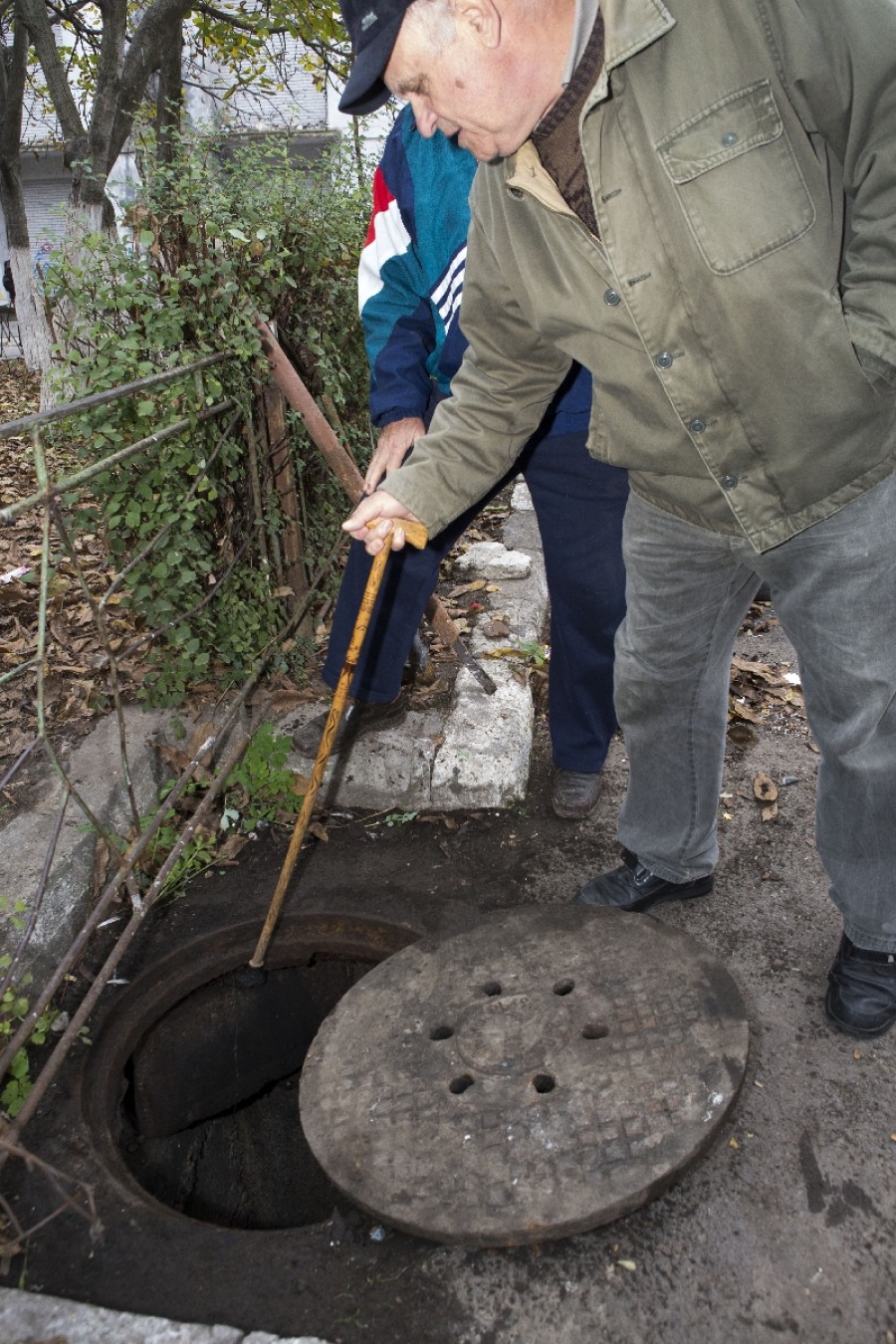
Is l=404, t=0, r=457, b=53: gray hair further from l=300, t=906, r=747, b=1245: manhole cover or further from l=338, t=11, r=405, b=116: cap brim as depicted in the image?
l=300, t=906, r=747, b=1245: manhole cover

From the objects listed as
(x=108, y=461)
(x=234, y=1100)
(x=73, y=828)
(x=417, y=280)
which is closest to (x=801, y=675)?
(x=417, y=280)

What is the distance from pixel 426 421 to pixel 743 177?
1706 millimetres

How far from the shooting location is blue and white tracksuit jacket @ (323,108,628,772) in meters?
2.94

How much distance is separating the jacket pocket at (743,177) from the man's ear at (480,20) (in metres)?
0.37

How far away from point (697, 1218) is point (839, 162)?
2147mm

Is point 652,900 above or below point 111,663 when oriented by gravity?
below

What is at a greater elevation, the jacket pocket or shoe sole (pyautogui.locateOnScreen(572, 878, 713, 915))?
the jacket pocket

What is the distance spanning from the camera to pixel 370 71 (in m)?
1.76

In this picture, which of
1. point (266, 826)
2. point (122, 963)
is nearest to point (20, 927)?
point (122, 963)

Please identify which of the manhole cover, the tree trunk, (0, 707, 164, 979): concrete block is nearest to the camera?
the manhole cover

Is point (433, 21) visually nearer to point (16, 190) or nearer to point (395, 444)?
point (395, 444)

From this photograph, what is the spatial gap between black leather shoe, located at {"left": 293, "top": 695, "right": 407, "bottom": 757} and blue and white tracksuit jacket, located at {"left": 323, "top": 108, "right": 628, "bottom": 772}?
19 cm

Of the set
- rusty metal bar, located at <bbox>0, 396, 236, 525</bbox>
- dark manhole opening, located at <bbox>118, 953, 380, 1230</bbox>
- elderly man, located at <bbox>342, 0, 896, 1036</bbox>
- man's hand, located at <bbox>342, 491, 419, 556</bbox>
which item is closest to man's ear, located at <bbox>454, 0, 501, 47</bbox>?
elderly man, located at <bbox>342, 0, 896, 1036</bbox>

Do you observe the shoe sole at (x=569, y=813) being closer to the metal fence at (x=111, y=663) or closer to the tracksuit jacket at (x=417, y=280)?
the metal fence at (x=111, y=663)
